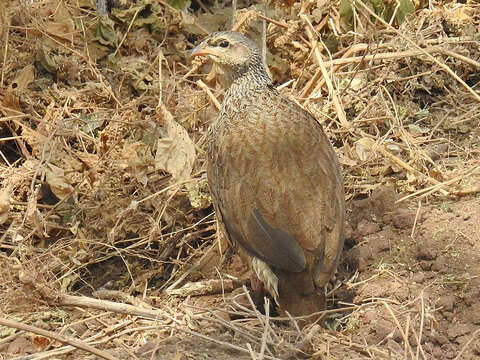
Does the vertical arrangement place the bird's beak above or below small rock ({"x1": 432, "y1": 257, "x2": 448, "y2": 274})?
above

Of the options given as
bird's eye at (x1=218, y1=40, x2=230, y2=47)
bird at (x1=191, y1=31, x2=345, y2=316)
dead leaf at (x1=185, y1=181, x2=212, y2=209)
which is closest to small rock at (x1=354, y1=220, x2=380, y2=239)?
bird at (x1=191, y1=31, x2=345, y2=316)

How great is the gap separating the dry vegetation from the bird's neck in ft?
1.70

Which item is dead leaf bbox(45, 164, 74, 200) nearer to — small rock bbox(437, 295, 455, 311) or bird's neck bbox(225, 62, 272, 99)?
bird's neck bbox(225, 62, 272, 99)

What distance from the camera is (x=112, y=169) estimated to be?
6.19 meters

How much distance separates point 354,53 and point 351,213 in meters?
1.78

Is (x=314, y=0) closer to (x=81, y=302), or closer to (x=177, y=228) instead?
(x=177, y=228)

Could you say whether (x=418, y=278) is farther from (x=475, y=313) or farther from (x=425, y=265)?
(x=475, y=313)

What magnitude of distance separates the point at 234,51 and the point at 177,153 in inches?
31.1

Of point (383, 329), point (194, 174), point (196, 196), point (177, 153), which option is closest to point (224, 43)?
point (177, 153)

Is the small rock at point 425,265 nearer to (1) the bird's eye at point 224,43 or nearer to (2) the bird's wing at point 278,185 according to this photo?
(2) the bird's wing at point 278,185

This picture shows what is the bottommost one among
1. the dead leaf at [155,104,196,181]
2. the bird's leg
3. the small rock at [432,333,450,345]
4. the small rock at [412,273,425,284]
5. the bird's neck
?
the bird's leg

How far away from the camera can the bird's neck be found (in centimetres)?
566

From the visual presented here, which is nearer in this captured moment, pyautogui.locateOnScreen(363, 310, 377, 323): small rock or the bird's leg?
pyautogui.locateOnScreen(363, 310, 377, 323): small rock

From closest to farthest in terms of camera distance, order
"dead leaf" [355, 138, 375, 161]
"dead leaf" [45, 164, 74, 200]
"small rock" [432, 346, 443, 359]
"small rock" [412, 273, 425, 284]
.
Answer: "small rock" [432, 346, 443, 359] → "small rock" [412, 273, 425, 284] → "dead leaf" [45, 164, 74, 200] → "dead leaf" [355, 138, 375, 161]
